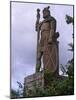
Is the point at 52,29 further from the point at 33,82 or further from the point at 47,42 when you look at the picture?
the point at 33,82

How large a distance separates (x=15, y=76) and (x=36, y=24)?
22.0 inches

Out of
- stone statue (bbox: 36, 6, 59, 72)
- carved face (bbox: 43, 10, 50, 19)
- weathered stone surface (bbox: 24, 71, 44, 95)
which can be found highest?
carved face (bbox: 43, 10, 50, 19)

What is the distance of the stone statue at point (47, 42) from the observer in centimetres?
289

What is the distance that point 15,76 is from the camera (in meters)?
2.83

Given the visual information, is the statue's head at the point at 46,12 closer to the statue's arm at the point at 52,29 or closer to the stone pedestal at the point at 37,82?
the statue's arm at the point at 52,29

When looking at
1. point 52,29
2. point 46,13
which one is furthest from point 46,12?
point 52,29

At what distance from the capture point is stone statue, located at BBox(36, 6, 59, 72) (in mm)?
2891

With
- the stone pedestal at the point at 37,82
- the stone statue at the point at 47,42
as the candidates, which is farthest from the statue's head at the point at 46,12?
the stone pedestal at the point at 37,82

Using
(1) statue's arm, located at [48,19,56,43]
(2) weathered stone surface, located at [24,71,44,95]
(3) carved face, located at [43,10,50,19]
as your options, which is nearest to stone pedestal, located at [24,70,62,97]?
(2) weathered stone surface, located at [24,71,44,95]

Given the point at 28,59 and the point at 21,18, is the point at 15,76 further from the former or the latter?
the point at 21,18

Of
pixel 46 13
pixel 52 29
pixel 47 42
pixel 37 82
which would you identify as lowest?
pixel 37 82

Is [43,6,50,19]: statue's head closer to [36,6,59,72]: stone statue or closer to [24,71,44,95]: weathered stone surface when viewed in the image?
[36,6,59,72]: stone statue

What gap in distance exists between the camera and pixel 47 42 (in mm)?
2920
